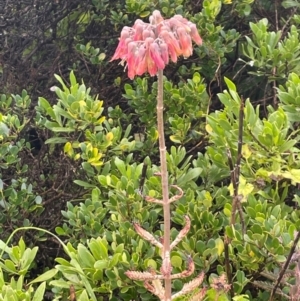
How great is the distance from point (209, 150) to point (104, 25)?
4.85 ft

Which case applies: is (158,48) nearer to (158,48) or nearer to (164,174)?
(158,48)

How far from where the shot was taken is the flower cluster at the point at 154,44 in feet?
3.11

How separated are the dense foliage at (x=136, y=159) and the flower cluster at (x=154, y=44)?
0.86 ft

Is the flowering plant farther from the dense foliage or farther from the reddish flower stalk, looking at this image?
the dense foliage

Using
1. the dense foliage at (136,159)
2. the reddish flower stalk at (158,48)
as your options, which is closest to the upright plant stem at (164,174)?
the reddish flower stalk at (158,48)

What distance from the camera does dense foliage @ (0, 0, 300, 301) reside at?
138 centimetres

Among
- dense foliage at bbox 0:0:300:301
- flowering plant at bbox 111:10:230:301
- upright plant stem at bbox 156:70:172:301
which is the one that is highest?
flowering plant at bbox 111:10:230:301

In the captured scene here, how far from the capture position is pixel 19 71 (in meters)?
2.89

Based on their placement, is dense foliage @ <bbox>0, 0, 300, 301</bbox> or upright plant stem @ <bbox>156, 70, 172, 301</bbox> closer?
upright plant stem @ <bbox>156, 70, 172, 301</bbox>

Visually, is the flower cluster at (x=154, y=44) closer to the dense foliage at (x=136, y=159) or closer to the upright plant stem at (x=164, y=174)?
the upright plant stem at (x=164, y=174)

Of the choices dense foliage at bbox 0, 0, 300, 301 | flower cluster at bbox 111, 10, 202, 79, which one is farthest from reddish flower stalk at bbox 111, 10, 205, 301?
dense foliage at bbox 0, 0, 300, 301

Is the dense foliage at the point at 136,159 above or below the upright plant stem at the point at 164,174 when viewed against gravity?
below

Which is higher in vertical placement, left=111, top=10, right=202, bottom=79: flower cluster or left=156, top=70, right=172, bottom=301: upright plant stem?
left=111, top=10, right=202, bottom=79: flower cluster

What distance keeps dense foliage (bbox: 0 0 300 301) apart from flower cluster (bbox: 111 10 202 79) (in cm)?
26
